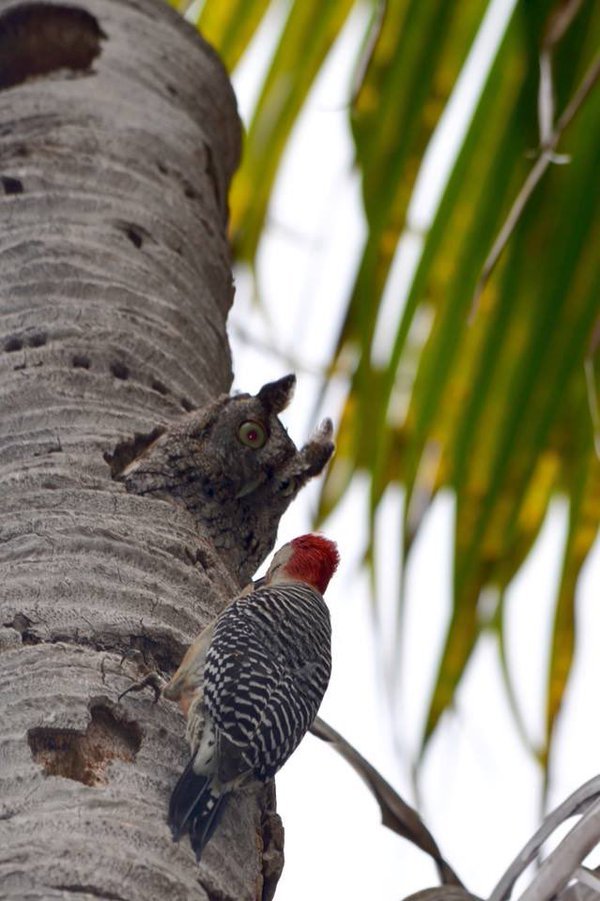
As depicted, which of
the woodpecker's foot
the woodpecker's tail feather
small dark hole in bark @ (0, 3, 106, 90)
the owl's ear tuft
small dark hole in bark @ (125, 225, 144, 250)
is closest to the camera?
the woodpecker's tail feather

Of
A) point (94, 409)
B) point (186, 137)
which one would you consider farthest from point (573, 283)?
point (186, 137)

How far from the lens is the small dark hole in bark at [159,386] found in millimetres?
2873

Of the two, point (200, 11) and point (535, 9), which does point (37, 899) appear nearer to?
point (535, 9)

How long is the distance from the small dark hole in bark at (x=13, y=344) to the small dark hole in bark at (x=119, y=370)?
6.3 inches

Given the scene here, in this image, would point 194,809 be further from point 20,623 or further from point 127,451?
point 127,451

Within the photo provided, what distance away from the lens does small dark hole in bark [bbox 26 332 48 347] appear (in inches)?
110

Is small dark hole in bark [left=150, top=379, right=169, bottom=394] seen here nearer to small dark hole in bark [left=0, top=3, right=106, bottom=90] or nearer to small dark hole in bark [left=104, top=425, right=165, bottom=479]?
small dark hole in bark [left=104, top=425, right=165, bottom=479]

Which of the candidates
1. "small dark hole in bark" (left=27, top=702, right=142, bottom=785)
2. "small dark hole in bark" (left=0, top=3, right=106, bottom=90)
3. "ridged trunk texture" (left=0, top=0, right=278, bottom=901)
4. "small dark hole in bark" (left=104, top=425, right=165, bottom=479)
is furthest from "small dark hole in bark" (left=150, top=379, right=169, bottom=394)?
"small dark hole in bark" (left=0, top=3, right=106, bottom=90)

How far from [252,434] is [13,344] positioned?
1.45ft

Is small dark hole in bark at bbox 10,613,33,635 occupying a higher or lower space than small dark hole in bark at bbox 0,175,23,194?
lower

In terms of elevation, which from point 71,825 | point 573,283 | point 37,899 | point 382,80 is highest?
point 382,80

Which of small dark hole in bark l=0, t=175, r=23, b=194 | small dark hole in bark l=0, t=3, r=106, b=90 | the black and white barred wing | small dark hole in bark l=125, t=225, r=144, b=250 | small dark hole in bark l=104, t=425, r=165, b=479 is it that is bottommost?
the black and white barred wing

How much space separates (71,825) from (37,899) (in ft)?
0.42

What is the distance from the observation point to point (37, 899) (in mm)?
1756
